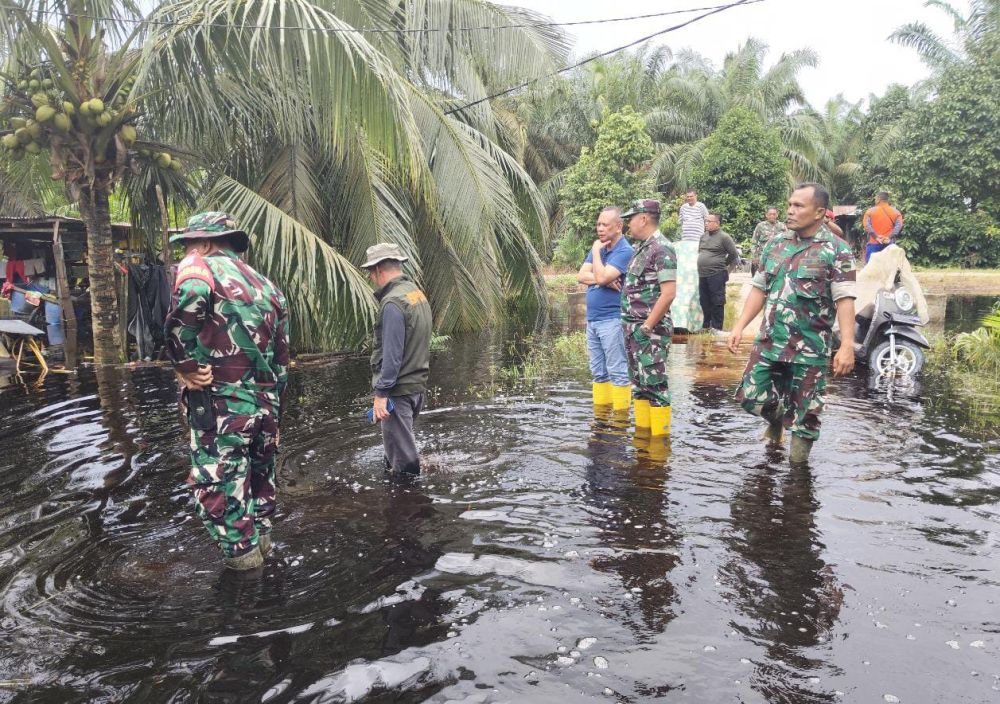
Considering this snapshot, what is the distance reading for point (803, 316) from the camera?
4.91 m

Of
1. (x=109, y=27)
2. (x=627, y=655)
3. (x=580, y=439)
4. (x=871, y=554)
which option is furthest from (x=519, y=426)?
(x=109, y=27)

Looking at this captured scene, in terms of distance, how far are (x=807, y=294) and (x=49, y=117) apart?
8.77 metres

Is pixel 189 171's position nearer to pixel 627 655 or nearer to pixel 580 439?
pixel 580 439

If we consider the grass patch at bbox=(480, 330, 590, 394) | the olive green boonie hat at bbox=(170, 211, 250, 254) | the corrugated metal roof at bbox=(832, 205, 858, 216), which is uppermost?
the corrugated metal roof at bbox=(832, 205, 858, 216)

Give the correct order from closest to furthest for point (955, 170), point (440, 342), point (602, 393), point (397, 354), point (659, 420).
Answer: point (397, 354) → point (659, 420) → point (602, 393) → point (440, 342) → point (955, 170)

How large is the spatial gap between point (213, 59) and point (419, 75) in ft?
16.8

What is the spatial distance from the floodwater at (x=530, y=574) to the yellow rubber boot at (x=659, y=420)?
176mm

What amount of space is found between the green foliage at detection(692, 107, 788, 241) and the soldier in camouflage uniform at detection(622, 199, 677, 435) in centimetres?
2004

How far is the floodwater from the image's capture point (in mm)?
2855

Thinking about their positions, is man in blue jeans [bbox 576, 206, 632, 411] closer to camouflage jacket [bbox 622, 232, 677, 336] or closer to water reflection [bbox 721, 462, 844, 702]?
camouflage jacket [bbox 622, 232, 677, 336]

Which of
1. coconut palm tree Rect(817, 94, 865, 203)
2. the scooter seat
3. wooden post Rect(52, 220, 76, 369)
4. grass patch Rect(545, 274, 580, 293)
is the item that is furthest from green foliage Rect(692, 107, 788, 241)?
wooden post Rect(52, 220, 76, 369)

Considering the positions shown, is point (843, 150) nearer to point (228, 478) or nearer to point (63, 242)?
point (63, 242)

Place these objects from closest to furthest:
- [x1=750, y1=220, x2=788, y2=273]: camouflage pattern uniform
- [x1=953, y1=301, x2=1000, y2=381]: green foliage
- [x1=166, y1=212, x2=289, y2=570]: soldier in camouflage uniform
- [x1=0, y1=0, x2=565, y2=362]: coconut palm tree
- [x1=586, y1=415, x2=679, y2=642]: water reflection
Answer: [x1=586, y1=415, x2=679, y2=642]: water reflection → [x1=166, y1=212, x2=289, y2=570]: soldier in camouflage uniform → [x1=0, y1=0, x2=565, y2=362]: coconut palm tree → [x1=953, y1=301, x2=1000, y2=381]: green foliage → [x1=750, y1=220, x2=788, y2=273]: camouflage pattern uniform

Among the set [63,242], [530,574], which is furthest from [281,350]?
[63,242]
